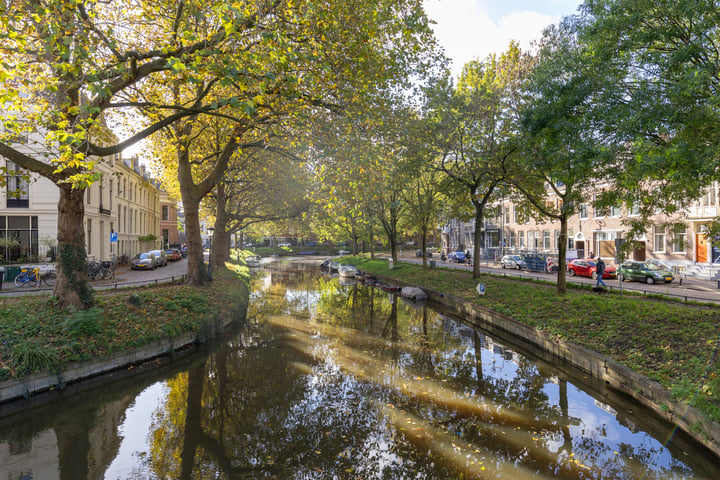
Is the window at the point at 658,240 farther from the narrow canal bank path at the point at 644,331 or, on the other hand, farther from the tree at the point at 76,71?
the tree at the point at 76,71

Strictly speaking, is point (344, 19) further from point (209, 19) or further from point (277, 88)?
point (209, 19)

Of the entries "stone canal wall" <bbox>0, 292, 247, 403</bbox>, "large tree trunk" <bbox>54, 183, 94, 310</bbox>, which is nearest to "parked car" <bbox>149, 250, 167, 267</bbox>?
"stone canal wall" <bbox>0, 292, 247, 403</bbox>

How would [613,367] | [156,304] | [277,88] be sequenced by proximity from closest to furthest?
[613,367], [277,88], [156,304]

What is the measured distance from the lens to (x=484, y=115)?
19.1 meters

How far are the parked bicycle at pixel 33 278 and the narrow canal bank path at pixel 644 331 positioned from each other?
21.4 meters

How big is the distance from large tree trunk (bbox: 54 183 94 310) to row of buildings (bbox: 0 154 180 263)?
44.9 inches

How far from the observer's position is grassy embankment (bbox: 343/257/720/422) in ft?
25.2

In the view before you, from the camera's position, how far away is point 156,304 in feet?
44.1

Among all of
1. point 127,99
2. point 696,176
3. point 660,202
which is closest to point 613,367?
point 660,202

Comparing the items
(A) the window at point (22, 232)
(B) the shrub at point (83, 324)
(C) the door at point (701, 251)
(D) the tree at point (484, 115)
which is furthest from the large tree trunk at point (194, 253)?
(C) the door at point (701, 251)

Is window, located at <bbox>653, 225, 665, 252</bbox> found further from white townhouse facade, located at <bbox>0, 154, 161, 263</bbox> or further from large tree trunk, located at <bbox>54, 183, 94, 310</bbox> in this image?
large tree trunk, located at <bbox>54, 183, 94, 310</bbox>

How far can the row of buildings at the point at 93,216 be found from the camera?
24.5 m

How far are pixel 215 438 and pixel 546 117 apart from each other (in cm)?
1103

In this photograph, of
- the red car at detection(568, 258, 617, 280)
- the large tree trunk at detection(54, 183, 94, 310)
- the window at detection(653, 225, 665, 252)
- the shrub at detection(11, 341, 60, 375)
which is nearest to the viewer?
the shrub at detection(11, 341, 60, 375)
